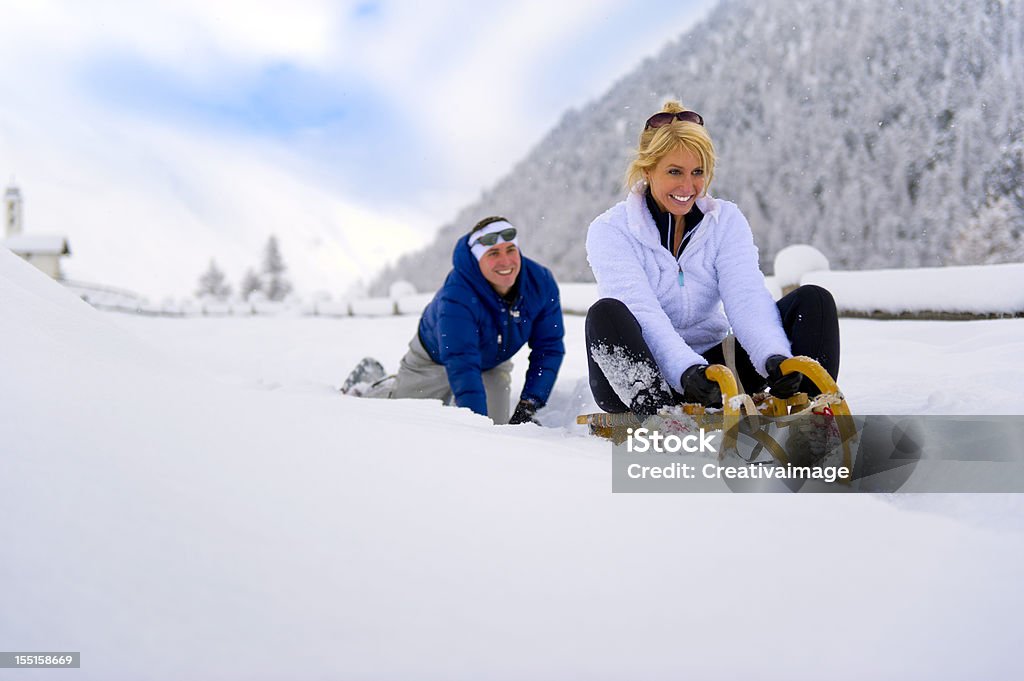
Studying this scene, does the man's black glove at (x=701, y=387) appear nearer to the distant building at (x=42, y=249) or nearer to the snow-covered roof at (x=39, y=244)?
the distant building at (x=42, y=249)

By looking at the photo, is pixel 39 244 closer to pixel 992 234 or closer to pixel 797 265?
pixel 797 265

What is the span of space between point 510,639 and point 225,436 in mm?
653

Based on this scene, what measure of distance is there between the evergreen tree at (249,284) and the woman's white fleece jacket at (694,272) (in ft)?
128

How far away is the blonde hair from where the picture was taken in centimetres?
228

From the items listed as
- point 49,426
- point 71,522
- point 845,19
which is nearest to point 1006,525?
point 71,522

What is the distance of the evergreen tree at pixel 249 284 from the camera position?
126 ft

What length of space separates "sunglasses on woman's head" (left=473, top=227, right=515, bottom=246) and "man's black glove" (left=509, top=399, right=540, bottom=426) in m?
0.82

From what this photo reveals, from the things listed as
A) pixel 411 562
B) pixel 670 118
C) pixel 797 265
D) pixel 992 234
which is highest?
pixel 992 234

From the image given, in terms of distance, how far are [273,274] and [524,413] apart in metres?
38.1

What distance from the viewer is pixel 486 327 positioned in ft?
11.3

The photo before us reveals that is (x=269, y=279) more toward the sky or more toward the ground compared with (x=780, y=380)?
more toward the sky

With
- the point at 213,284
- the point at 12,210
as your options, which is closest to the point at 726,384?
the point at 12,210

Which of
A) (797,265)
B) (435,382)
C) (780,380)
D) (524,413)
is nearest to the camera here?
(780,380)

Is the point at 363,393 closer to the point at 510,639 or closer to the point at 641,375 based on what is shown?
the point at 641,375
